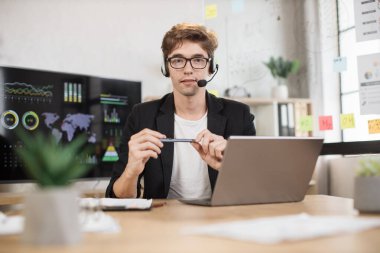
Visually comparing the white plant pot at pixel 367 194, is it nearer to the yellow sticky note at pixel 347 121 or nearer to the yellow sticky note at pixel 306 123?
the yellow sticky note at pixel 347 121

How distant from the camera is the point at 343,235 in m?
0.76

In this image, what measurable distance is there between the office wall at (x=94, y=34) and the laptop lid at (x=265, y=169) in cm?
217

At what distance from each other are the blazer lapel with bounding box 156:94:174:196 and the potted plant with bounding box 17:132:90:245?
3.88 feet

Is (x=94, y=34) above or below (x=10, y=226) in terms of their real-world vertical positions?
above

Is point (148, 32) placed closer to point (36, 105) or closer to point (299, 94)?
point (36, 105)

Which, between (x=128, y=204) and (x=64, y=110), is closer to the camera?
(x=128, y=204)

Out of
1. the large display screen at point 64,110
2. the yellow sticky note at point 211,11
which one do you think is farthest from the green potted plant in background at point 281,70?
the large display screen at point 64,110

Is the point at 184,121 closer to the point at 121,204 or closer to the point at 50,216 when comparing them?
the point at 121,204

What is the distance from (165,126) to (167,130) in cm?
2

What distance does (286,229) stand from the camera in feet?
2.39

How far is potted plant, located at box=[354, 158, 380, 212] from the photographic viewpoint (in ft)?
3.39

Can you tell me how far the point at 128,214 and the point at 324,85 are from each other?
2.37 m

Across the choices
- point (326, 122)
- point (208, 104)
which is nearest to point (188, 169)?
point (208, 104)

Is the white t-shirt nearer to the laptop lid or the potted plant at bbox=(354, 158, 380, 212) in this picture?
the laptop lid
